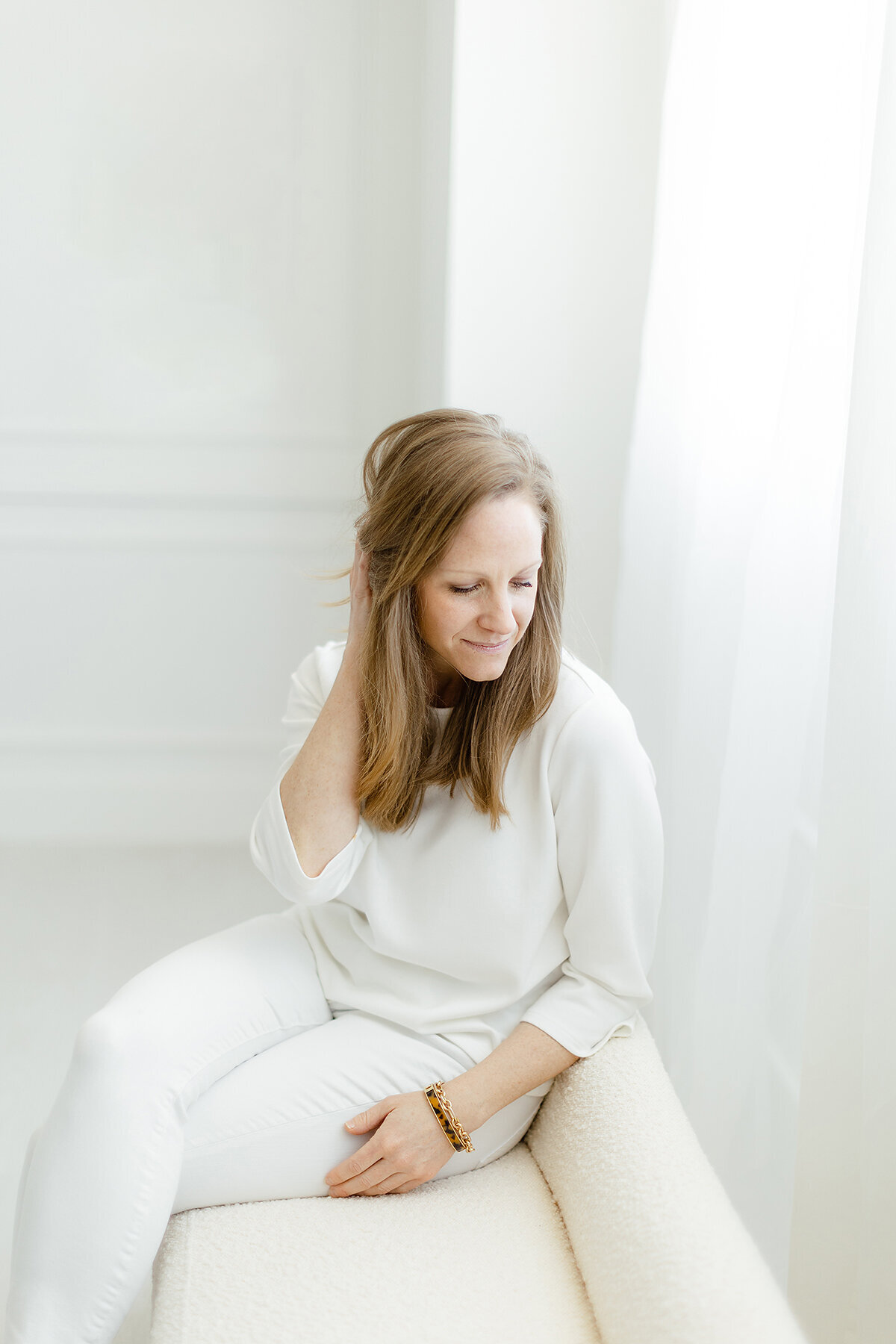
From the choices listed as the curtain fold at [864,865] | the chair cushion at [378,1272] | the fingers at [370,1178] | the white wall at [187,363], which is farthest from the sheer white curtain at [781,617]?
the white wall at [187,363]

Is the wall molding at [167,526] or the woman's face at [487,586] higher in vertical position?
the woman's face at [487,586]

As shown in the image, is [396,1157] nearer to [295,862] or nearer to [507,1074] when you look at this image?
[507,1074]

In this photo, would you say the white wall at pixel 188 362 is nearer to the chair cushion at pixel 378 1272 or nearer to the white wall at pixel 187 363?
the white wall at pixel 187 363

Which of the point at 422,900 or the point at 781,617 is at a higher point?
the point at 781,617

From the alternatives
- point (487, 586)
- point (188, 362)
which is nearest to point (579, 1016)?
point (487, 586)

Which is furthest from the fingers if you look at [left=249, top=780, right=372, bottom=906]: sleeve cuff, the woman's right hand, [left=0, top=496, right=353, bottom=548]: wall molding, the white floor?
[left=0, top=496, right=353, bottom=548]: wall molding

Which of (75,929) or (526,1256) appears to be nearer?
(526,1256)

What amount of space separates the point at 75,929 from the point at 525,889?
1.49 m

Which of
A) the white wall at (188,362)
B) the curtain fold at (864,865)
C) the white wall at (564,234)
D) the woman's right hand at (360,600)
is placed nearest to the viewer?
the curtain fold at (864,865)

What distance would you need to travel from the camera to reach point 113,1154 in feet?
3.20

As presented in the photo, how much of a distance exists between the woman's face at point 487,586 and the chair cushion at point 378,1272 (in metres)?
0.49

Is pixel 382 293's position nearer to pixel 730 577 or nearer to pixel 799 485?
pixel 730 577

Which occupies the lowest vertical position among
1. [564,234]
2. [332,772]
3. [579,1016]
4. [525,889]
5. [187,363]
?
[579,1016]

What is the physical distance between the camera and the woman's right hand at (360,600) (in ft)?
3.83
